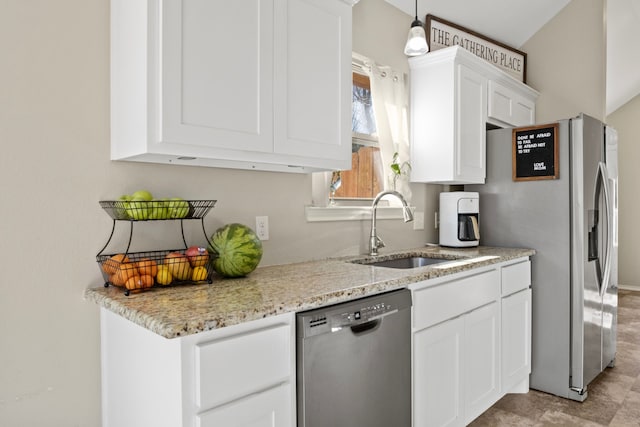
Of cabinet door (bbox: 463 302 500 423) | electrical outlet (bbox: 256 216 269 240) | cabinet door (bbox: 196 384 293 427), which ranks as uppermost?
electrical outlet (bbox: 256 216 269 240)

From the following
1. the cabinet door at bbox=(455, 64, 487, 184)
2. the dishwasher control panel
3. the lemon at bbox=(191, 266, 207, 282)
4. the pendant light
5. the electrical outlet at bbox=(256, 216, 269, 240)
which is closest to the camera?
the dishwasher control panel

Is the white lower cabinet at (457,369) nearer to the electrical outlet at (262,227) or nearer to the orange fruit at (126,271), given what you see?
the electrical outlet at (262,227)

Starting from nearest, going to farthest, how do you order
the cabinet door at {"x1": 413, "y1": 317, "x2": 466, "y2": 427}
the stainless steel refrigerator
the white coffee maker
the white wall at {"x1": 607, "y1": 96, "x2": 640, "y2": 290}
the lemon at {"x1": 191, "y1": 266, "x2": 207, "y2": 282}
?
the lemon at {"x1": 191, "y1": 266, "x2": 207, "y2": 282} → the cabinet door at {"x1": 413, "y1": 317, "x2": 466, "y2": 427} → the stainless steel refrigerator → the white coffee maker → the white wall at {"x1": 607, "y1": 96, "x2": 640, "y2": 290}

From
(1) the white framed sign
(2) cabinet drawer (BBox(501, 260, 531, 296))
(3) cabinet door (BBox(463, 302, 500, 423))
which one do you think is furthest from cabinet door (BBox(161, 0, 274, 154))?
(1) the white framed sign

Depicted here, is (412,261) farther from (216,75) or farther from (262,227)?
(216,75)

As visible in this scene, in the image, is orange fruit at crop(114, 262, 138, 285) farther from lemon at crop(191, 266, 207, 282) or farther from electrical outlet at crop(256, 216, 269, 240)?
electrical outlet at crop(256, 216, 269, 240)

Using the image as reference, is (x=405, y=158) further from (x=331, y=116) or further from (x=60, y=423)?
(x=60, y=423)

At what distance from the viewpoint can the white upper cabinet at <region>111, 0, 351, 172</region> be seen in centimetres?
138

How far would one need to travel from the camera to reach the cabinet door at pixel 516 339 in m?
2.52

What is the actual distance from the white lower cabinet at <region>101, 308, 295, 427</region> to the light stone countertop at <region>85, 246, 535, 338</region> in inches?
1.7

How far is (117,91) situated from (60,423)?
3.71 ft

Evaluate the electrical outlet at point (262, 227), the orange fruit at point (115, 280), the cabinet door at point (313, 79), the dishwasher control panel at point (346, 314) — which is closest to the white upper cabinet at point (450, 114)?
the cabinet door at point (313, 79)

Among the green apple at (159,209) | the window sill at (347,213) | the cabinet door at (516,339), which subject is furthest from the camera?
the cabinet door at (516,339)

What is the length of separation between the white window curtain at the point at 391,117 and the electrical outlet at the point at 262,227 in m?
1.00
